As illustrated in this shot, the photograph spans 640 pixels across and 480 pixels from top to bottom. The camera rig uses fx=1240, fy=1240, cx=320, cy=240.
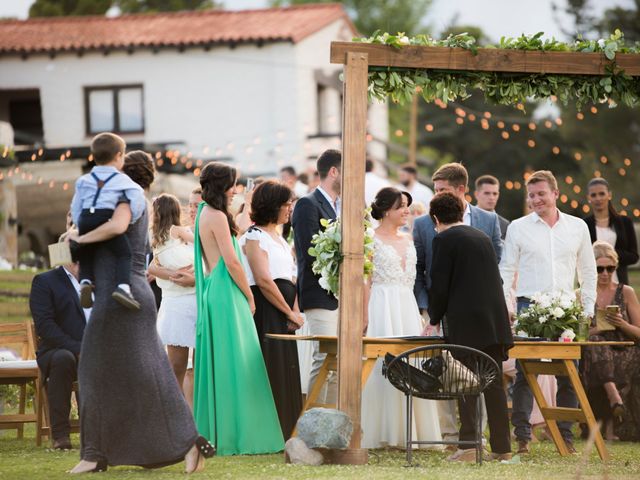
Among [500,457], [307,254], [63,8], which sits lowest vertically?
[500,457]

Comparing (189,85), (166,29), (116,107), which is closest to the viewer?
(189,85)

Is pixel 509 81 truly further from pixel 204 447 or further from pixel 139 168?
pixel 204 447

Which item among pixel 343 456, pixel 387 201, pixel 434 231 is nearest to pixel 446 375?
pixel 343 456

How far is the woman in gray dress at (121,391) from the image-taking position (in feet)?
23.3

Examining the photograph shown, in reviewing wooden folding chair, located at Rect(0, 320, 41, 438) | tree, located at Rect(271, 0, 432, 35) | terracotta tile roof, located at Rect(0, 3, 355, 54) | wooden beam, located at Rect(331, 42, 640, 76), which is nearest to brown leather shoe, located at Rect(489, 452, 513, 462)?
wooden beam, located at Rect(331, 42, 640, 76)

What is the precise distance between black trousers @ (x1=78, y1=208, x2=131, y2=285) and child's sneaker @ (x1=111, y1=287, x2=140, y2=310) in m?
0.10

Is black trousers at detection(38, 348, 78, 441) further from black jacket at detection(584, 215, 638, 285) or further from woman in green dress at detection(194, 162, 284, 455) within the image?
black jacket at detection(584, 215, 638, 285)

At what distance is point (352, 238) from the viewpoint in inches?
319

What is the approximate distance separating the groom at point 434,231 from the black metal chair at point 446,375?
1.62 metres

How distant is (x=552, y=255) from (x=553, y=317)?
97 cm

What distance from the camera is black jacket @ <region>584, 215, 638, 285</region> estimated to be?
11539 mm

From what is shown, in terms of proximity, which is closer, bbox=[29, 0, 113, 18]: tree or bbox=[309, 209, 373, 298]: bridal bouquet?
bbox=[309, 209, 373, 298]: bridal bouquet

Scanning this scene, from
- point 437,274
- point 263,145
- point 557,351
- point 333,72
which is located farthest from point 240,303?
point 333,72

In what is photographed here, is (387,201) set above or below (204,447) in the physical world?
above
